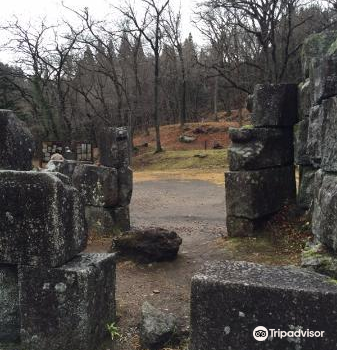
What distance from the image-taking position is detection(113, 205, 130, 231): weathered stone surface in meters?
11.1

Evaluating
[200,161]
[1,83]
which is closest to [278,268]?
[200,161]

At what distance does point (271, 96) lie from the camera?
30.6 feet

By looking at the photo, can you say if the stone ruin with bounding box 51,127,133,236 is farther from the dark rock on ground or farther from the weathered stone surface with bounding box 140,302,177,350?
the dark rock on ground

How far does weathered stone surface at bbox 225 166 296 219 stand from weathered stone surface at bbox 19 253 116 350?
17.7 feet

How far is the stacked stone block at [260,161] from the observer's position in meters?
9.12

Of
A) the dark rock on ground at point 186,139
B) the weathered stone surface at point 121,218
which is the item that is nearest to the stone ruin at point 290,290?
the weathered stone surface at point 121,218

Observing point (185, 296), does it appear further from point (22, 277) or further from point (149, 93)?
point (149, 93)

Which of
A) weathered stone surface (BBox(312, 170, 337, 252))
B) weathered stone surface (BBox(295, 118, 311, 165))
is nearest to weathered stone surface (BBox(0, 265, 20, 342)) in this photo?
weathered stone surface (BBox(312, 170, 337, 252))

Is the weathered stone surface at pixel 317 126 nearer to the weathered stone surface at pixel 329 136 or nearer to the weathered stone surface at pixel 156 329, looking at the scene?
the weathered stone surface at pixel 329 136

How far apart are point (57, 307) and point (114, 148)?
7.30m

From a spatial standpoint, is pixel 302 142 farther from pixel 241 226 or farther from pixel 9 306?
pixel 9 306

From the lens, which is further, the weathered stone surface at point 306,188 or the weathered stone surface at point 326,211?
the weathered stone surface at point 306,188

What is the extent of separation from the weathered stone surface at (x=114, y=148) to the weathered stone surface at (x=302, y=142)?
14.0 ft

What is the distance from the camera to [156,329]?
4.50 metres
